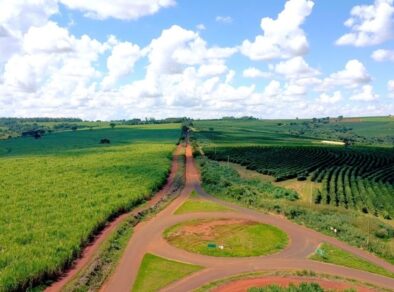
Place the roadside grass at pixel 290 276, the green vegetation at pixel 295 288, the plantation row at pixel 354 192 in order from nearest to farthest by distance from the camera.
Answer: the green vegetation at pixel 295 288, the roadside grass at pixel 290 276, the plantation row at pixel 354 192

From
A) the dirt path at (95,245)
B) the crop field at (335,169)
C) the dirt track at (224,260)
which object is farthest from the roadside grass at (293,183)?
the dirt path at (95,245)

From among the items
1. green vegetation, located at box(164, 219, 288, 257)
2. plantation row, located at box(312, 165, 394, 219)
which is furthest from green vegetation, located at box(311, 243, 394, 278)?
plantation row, located at box(312, 165, 394, 219)

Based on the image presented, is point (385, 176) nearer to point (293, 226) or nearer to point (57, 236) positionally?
point (293, 226)

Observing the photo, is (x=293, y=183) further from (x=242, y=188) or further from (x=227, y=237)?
(x=227, y=237)

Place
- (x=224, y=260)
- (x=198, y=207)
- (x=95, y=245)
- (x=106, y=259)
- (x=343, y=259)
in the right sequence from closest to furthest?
1. (x=106, y=259)
2. (x=224, y=260)
3. (x=343, y=259)
4. (x=95, y=245)
5. (x=198, y=207)

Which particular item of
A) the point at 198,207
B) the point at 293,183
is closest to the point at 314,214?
the point at 198,207

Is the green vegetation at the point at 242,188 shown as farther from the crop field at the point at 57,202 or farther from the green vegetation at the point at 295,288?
the green vegetation at the point at 295,288

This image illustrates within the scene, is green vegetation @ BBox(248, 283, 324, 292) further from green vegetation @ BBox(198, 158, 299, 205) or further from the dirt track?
green vegetation @ BBox(198, 158, 299, 205)
